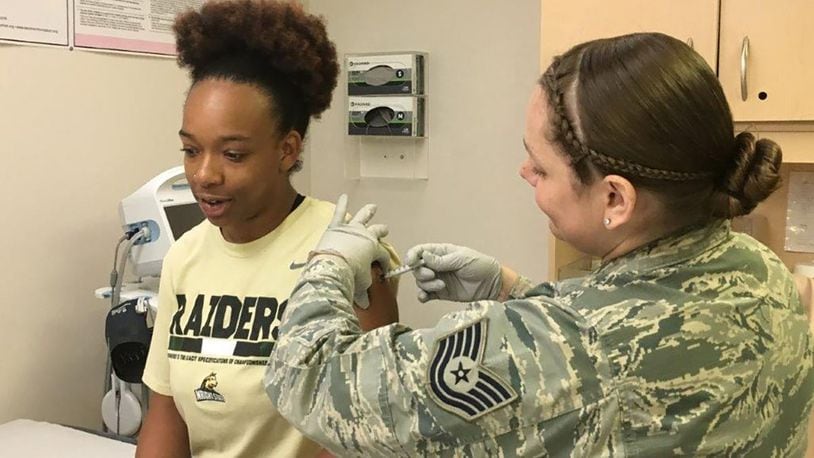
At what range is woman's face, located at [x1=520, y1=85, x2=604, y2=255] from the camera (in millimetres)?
888

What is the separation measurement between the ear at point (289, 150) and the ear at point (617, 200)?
2.16ft

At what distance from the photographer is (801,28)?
1779 mm

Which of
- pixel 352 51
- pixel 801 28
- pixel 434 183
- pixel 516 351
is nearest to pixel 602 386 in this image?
pixel 516 351

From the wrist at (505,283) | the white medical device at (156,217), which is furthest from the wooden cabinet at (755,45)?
the white medical device at (156,217)

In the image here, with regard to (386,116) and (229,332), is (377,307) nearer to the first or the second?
(229,332)

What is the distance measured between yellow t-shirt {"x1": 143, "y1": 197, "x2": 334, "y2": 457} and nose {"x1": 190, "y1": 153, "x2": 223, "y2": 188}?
4.9 inches

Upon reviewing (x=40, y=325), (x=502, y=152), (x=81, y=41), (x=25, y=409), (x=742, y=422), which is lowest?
(x=25, y=409)

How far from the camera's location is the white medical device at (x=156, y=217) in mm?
1909

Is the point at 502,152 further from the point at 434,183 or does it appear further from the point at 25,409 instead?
the point at 25,409

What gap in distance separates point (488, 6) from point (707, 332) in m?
1.83

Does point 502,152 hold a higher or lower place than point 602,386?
higher

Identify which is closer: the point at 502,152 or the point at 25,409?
the point at 25,409

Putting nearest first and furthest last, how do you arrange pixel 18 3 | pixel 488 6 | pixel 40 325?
pixel 18 3
pixel 40 325
pixel 488 6

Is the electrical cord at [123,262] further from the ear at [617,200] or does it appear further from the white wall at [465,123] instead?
the ear at [617,200]
